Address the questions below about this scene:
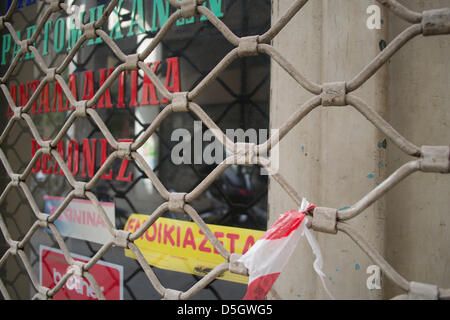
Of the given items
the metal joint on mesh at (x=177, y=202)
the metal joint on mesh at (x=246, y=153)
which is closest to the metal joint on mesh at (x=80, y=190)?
the metal joint on mesh at (x=177, y=202)

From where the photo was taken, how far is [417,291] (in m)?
0.33

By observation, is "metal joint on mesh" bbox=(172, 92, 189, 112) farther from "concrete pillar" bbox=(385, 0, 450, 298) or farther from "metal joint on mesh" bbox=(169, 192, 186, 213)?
"concrete pillar" bbox=(385, 0, 450, 298)

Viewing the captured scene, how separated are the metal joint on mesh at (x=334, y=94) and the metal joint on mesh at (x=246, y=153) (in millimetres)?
104

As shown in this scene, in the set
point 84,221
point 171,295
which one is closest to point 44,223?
point 84,221

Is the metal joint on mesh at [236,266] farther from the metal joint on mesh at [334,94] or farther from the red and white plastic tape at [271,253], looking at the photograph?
the metal joint on mesh at [334,94]

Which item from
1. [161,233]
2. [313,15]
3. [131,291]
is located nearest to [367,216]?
[313,15]

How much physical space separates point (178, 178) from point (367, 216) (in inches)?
13.5

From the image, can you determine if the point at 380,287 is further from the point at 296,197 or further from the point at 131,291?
the point at 131,291

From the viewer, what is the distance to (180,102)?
0.49 m

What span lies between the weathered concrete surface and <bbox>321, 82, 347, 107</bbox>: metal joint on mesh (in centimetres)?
6

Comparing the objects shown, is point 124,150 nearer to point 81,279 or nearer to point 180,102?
point 180,102

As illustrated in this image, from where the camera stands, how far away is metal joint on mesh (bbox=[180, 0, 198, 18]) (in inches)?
19.2

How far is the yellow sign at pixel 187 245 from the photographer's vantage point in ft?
1.81

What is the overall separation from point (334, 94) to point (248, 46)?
14 centimetres
